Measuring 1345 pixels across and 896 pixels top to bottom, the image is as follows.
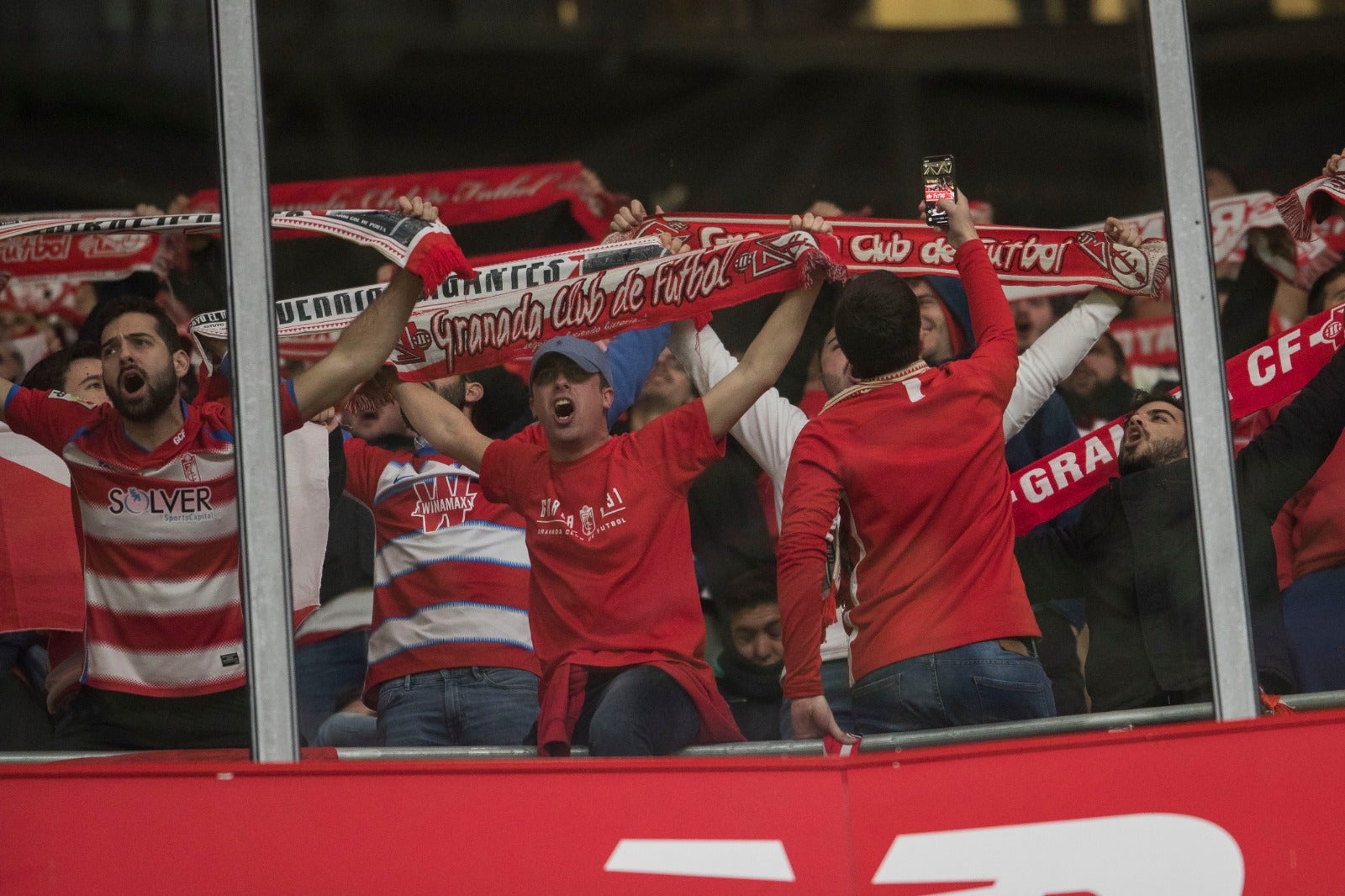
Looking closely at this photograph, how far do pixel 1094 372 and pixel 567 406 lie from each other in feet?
4.57

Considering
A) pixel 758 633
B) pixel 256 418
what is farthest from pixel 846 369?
pixel 256 418

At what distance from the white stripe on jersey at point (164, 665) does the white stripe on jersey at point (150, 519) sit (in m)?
0.23

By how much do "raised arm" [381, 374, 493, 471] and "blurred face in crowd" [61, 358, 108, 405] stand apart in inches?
→ 25.7

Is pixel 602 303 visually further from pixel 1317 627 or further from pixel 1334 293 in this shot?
pixel 1334 293

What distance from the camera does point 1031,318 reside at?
342 centimetres

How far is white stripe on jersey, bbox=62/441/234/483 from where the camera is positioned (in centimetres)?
279

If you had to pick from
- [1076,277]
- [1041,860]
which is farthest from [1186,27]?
[1041,860]

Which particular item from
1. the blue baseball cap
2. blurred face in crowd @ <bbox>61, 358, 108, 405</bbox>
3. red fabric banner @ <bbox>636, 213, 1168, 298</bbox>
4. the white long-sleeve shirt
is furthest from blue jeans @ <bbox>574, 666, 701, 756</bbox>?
blurred face in crowd @ <bbox>61, 358, 108, 405</bbox>

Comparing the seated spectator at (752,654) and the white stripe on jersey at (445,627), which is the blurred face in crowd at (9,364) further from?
the seated spectator at (752,654)

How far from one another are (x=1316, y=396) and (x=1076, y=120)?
61.3 inches

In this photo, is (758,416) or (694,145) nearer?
(758,416)

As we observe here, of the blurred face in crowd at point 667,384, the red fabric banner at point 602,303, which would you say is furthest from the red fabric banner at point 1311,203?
the blurred face in crowd at point 667,384

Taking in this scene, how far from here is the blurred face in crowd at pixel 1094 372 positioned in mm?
3342

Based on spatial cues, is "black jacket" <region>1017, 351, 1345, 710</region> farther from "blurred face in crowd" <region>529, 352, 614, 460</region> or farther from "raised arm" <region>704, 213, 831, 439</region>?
"blurred face in crowd" <region>529, 352, 614, 460</region>
